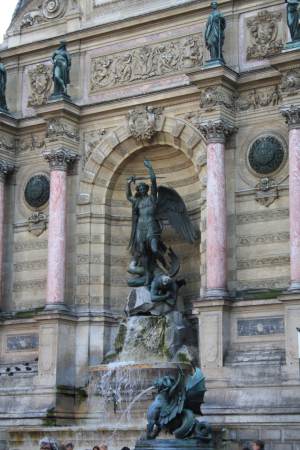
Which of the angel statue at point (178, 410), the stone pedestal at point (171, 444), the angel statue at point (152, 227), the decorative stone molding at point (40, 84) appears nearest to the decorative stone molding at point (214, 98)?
the angel statue at point (152, 227)

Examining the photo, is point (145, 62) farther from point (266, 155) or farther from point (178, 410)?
point (178, 410)

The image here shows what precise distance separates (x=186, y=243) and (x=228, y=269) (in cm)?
253

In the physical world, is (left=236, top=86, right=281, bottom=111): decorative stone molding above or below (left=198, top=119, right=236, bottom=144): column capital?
above

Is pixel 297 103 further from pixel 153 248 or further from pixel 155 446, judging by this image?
pixel 155 446

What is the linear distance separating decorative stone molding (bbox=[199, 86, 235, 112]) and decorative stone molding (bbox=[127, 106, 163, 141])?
177 centimetres

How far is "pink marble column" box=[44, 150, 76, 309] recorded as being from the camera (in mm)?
23312

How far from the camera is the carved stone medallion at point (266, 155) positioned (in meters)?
21.6

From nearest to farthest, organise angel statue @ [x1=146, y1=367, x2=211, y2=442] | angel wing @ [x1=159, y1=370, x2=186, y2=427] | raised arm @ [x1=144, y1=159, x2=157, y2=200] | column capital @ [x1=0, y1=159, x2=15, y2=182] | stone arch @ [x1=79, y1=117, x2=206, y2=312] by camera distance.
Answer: angel statue @ [x1=146, y1=367, x2=211, y2=442] < angel wing @ [x1=159, y1=370, x2=186, y2=427] < raised arm @ [x1=144, y1=159, x2=157, y2=200] < stone arch @ [x1=79, y1=117, x2=206, y2=312] < column capital @ [x1=0, y1=159, x2=15, y2=182]

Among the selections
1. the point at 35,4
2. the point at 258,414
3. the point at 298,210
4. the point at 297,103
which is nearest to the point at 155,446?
the point at 258,414

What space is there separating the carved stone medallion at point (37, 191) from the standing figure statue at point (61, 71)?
2332 mm

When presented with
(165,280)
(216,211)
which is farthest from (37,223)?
(216,211)

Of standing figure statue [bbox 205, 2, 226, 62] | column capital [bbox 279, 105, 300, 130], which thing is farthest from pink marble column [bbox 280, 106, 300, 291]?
Answer: standing figure statue [bbox 205, 2, 226, 62]

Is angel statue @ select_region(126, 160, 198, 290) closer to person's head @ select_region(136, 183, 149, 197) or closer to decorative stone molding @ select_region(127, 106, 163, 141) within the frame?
person's head @ select_region(136, 183, 149, 197)

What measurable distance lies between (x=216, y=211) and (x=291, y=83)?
3.20 meters
